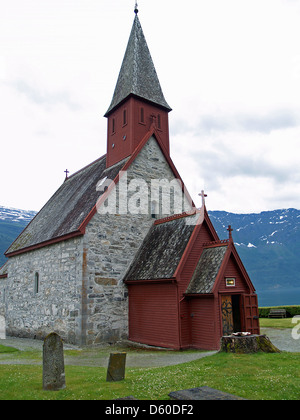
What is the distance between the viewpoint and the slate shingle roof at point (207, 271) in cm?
1534

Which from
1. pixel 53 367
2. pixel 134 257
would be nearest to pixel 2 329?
pixel 134 257

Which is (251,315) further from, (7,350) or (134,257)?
(7,350)

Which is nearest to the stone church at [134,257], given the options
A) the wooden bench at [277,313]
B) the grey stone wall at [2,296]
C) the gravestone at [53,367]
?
the grey stone wall at [2,296]

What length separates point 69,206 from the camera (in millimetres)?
23312

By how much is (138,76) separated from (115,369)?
65.1ft

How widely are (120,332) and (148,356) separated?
4262 millimetres

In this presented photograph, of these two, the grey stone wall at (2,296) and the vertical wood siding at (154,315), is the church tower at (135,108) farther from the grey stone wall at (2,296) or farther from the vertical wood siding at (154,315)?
the grey stone wall at (2,296)

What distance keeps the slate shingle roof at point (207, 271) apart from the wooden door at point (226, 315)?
93 centimetres

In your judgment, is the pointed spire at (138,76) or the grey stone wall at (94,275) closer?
the grey stone wall at (94,275)

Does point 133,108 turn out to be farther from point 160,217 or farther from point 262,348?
point 262,348

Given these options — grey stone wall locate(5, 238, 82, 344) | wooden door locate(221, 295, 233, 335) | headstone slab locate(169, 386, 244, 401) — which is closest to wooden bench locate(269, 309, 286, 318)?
wooden door locate(221, 295, 233, 335)

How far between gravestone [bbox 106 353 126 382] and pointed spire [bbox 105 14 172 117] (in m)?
17.3

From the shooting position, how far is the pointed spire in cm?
2272

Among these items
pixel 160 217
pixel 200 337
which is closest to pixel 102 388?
pixel 200 337
